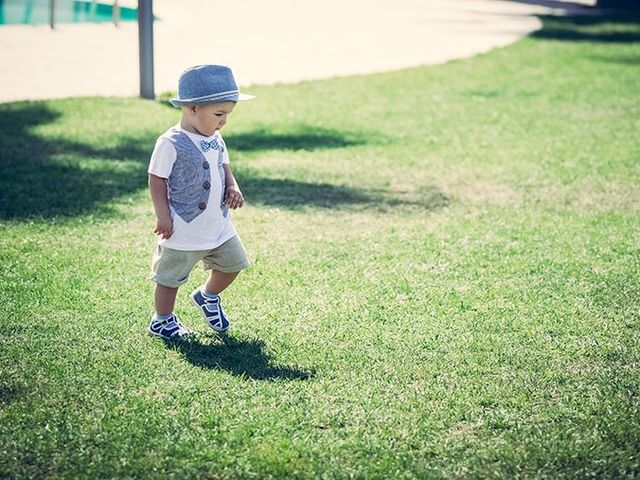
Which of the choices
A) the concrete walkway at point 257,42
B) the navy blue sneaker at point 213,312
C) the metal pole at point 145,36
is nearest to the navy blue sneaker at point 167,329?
the navy blue sneaker at point 213,312

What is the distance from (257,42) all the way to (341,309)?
1037 cm

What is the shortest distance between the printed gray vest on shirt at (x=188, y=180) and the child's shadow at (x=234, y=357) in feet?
1.89

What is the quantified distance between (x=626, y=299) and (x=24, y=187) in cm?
414

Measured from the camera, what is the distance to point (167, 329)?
4297mm

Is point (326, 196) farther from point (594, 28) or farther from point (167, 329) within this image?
point (594, 28)

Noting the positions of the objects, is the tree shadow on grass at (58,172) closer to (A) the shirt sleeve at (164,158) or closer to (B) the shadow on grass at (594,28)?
(A) the shirt sleeve at (164,158)

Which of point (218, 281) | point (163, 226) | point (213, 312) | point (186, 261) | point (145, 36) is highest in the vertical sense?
point (145, 36)

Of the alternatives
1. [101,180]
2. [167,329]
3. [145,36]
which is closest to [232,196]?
[167,329]

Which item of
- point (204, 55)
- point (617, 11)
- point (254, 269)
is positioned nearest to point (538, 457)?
point (254, 269)

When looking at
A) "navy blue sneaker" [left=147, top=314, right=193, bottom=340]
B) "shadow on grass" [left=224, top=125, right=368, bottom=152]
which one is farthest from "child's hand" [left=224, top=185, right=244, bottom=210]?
"shadow on grass" [left=224, top=125, right=368, bottom=152]

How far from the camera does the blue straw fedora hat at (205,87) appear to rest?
4074 millimetres

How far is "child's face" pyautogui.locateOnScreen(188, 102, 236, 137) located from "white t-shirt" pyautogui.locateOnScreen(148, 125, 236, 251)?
0.04 metres

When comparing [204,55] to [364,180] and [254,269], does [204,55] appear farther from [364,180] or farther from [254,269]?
[254,269]

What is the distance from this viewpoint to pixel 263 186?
6.95m
